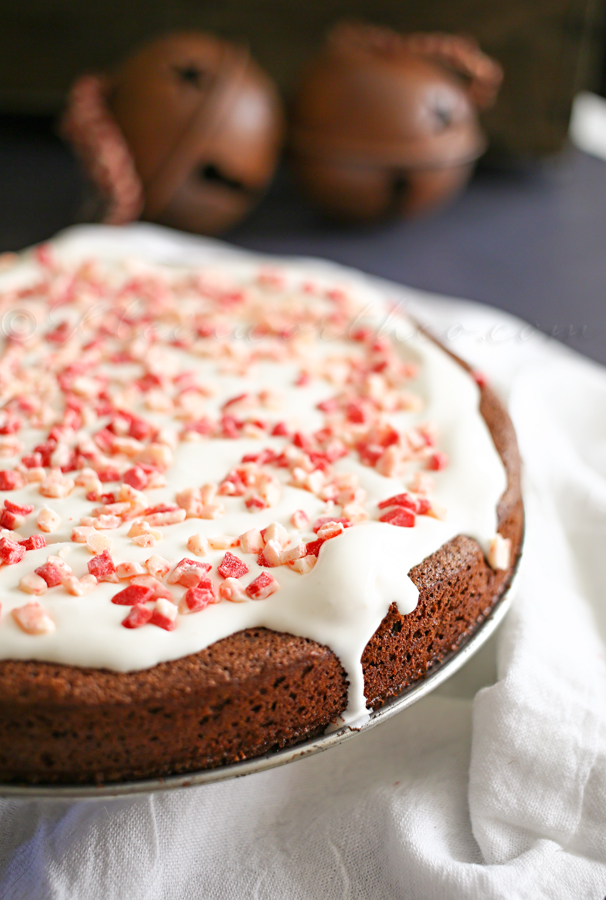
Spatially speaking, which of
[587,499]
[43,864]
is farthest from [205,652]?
[587,499]

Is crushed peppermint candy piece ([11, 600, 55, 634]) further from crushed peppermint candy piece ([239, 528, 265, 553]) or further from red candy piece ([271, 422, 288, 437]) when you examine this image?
red candy piece ([271, 422, 288, 437])

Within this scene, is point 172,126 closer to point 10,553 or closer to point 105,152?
point 105,152

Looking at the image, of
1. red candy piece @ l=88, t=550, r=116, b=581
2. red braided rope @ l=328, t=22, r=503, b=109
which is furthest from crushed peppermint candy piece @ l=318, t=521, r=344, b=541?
red braided rope @ l=328, t=22, r=503, b=109

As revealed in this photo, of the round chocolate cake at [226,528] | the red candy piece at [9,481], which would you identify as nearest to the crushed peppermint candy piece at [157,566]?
the round chocolate cake at [226,528]

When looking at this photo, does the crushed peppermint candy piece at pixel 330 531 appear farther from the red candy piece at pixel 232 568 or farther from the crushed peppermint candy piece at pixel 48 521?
the crushed peppermint candy piece at pixel 48 521

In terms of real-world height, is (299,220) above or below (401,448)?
below

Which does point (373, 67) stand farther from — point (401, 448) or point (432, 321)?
point (401, 448)

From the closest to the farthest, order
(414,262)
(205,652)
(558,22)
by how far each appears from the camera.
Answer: (205,652) < (414,262) < (558,22)
